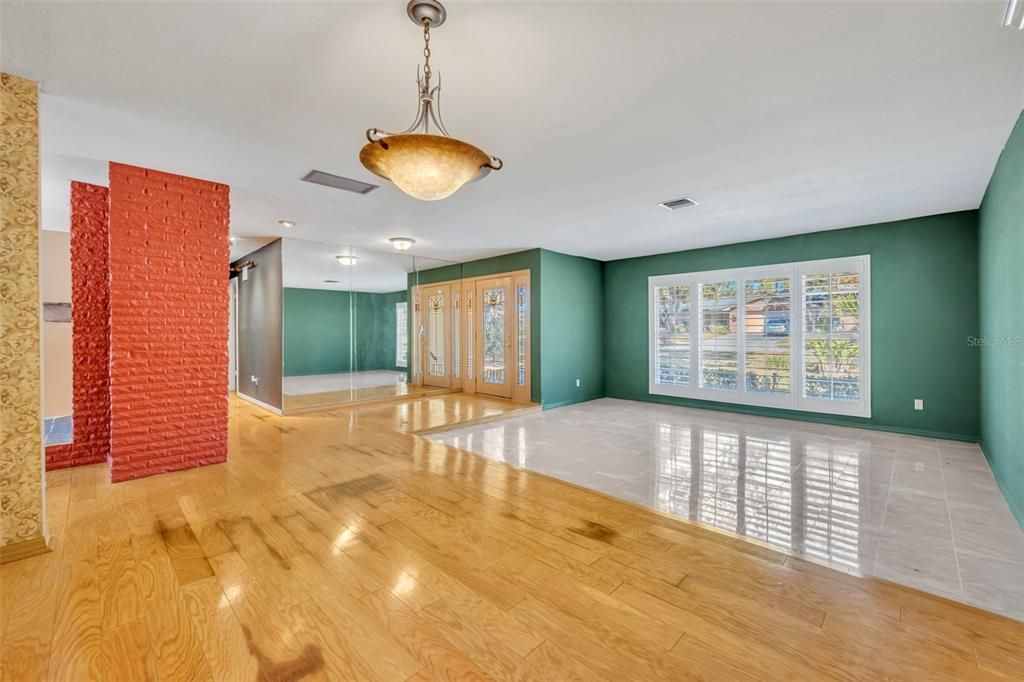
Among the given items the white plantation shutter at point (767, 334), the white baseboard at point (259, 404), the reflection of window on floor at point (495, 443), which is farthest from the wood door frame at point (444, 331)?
the white plantation shutter at point (767, 334)

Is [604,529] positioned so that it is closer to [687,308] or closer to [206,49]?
[206,49]

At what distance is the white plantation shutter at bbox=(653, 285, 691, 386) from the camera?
706 centimetres

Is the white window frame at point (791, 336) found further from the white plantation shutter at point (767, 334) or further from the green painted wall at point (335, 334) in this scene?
the green painted wall at point (335, 334)

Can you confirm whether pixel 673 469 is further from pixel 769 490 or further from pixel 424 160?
pixel 424 160

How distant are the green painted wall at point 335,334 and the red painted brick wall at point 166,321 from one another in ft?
10.8

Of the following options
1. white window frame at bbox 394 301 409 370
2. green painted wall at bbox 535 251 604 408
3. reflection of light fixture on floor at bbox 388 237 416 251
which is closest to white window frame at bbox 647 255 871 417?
green painted wall at bbox 535 251 604 408

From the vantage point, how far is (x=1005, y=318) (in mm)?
3311

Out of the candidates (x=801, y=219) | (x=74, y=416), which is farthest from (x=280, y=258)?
(x=801, y=219)

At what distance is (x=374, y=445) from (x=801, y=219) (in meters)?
5.43

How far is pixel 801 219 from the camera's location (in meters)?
5.14

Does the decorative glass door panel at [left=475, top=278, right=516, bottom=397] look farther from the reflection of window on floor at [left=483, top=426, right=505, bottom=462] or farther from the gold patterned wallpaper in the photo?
the gold patterned wallpaper

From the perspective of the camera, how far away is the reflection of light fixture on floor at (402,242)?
6.21m

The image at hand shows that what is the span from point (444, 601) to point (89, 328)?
4.15m

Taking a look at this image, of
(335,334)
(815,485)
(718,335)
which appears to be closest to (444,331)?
(335,334)
